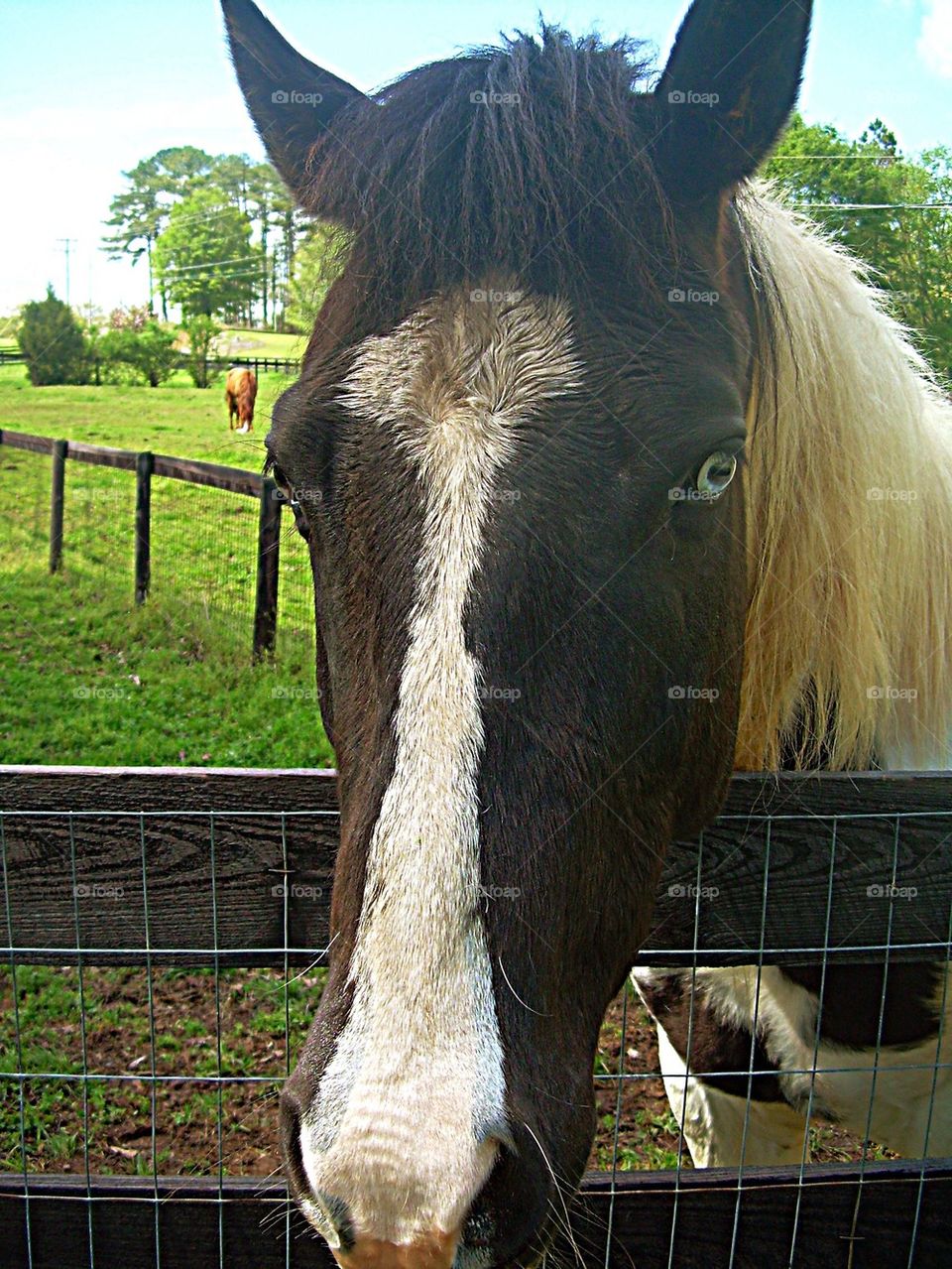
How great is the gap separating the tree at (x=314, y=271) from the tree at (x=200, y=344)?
26.6 meters

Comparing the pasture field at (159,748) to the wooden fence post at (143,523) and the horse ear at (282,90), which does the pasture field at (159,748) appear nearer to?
the wooden fence post at (143,523)

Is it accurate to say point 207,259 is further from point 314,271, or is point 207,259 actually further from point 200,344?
point 314,271

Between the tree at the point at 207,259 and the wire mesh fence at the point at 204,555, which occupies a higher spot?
the tree at the point at 207,259

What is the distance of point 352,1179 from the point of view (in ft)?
3.83

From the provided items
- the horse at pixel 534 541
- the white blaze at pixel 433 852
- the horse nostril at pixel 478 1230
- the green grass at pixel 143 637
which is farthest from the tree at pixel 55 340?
the horse nostril at pixel 478 1230

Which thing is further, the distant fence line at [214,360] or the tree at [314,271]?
the distant fence line at [214,360]

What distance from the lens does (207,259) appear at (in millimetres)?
30734

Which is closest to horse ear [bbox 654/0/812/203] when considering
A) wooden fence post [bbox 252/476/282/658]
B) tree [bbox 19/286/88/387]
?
wooden fence post [bbox 252/476/282/658]

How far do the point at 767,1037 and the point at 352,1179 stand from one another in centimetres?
174

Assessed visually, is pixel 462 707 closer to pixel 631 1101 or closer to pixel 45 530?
pixel 631 1101

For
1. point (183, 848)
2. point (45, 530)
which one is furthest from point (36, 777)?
point (45, 530)

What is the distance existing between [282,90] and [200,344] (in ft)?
93.5

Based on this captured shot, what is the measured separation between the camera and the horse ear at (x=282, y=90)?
86.9 inches

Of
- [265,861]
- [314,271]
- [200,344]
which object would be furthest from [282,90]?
[200,344]
